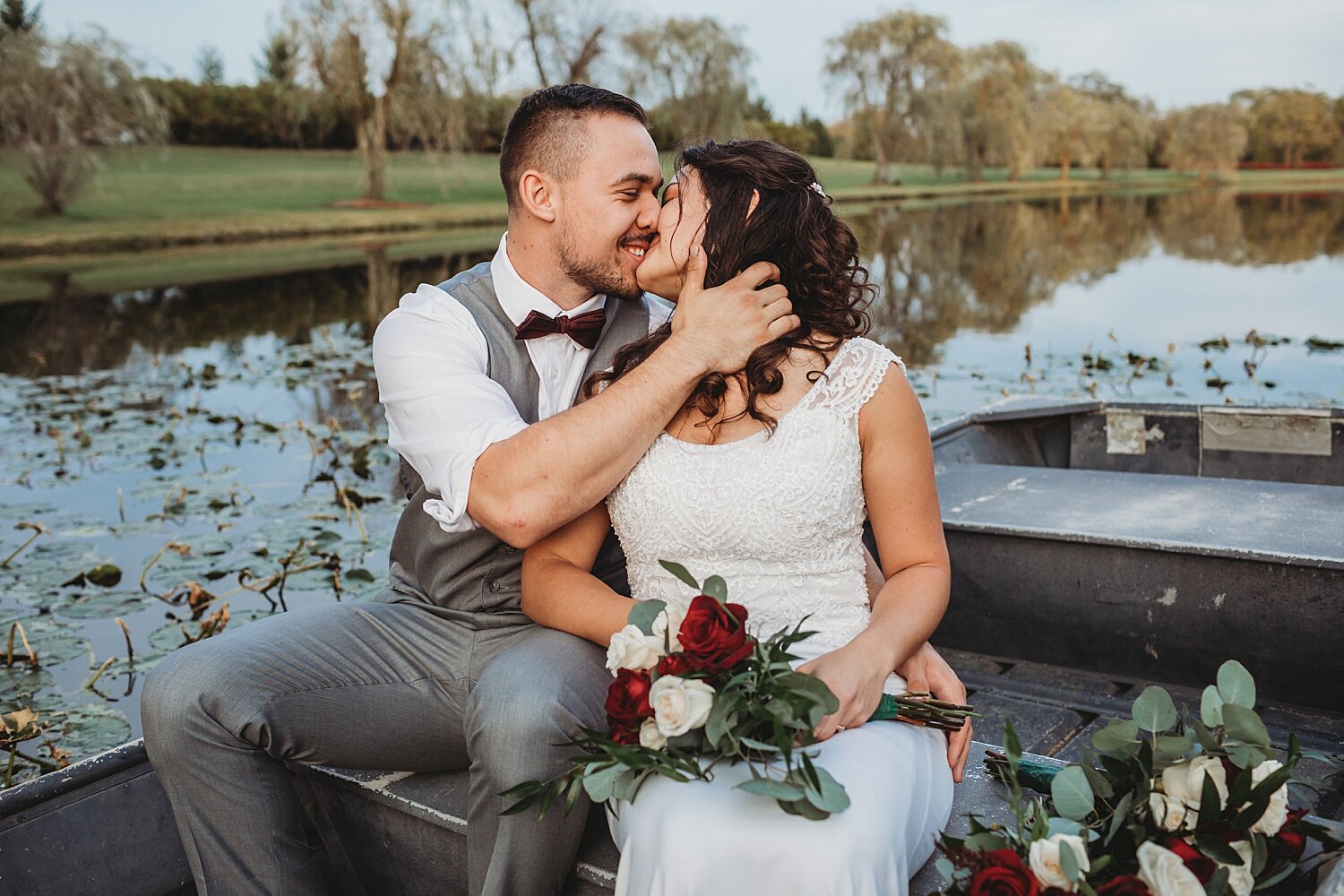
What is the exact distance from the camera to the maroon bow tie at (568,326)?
2453mm

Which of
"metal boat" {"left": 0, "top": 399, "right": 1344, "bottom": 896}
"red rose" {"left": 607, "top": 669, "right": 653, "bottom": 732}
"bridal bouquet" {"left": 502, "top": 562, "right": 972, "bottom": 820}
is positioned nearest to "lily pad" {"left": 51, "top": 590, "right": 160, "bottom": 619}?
"metal boat" {"left": 0, "top": 399, "right": 1344, "bottom": 896}

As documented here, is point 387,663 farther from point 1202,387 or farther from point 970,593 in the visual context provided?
point 1202,387

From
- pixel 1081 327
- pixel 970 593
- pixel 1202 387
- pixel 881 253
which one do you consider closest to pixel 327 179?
pixel 881 253

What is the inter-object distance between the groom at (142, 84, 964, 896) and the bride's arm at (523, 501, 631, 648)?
0.05 m

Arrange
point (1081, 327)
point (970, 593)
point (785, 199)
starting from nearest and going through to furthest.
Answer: point (785, 199)
point (970, 593)
point (1081, 327)

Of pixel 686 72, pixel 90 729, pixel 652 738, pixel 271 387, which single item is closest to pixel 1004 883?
pixel 652 738

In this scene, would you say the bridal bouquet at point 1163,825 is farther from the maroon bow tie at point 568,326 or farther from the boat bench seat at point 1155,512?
the boat bench seat at point 1155,512

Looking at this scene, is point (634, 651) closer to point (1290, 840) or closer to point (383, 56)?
point (1290, 840)

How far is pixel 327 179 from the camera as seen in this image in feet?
101

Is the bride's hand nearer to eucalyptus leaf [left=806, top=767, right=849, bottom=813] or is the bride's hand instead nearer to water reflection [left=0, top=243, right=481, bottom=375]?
eucalyptus leaf [left=806, top=767, right=849, bottom=813]

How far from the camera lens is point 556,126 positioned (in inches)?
A: 105

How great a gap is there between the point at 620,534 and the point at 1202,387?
722 centimetres

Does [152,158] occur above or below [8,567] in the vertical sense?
above

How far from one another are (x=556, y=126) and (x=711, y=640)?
1509mm
